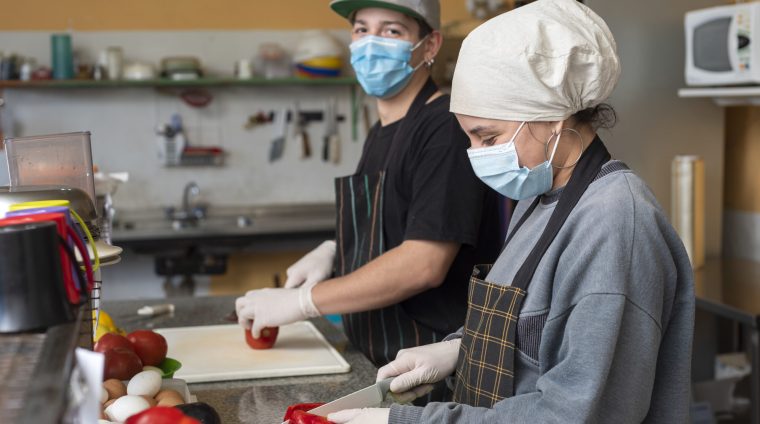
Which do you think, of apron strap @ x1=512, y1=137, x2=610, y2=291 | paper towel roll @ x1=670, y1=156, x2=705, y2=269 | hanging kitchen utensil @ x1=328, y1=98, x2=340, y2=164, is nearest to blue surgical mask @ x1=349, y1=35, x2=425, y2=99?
apron strap @ x1=512, y1=137, x2=610, y2=291

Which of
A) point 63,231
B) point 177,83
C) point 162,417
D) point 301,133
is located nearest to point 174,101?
point 177,83

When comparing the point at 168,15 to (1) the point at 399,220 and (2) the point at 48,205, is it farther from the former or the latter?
(2) the point at 48,205

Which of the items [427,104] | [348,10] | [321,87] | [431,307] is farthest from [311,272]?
[321,87]

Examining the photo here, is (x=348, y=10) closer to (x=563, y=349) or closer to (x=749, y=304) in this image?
(x=563, y=349)

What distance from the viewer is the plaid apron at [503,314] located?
1402mm

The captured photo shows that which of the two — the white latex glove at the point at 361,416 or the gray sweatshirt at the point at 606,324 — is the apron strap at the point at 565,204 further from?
the white latex glove at the point at 361,416

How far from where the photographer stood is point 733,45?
3240 millimetres

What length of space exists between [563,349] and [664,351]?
0.21m

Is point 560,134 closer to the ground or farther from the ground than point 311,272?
farther from the ground

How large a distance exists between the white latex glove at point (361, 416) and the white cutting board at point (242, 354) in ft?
1.51

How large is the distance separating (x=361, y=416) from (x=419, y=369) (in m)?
0.29

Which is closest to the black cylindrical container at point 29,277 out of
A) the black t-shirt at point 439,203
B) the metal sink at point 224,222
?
the black t-shirt at point 439,203

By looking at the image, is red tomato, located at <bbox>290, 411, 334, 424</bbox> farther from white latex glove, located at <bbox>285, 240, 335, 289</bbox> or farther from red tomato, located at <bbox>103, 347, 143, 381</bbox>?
white latex glove, located at <bbox>285, 240, 335, 289</bbox>

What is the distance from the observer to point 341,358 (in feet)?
6.34
